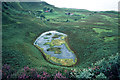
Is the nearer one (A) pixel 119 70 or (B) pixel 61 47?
(A) pixel 119 70

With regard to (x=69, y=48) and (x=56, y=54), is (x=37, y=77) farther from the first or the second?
(x=69, y=48)

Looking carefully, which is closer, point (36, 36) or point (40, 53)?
point (40, 53)

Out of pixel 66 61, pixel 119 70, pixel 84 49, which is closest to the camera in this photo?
pixel 119 70

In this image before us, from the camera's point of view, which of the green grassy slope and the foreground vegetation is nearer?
the foreground vegetation

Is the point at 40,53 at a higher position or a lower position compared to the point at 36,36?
lower

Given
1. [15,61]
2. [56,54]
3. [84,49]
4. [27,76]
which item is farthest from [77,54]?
[27,76]

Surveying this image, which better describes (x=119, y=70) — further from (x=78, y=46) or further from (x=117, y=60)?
(x=78, y=46)

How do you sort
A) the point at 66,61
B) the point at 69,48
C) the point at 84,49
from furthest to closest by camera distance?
1. the point at 69,48
2. the point at 84,49
3. the point at 66,61

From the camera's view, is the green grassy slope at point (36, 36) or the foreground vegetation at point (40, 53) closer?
the foreground vegetation at point (40, 53)

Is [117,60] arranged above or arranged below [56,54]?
above

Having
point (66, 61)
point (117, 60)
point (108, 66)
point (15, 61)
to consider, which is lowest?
point (66, 61)
